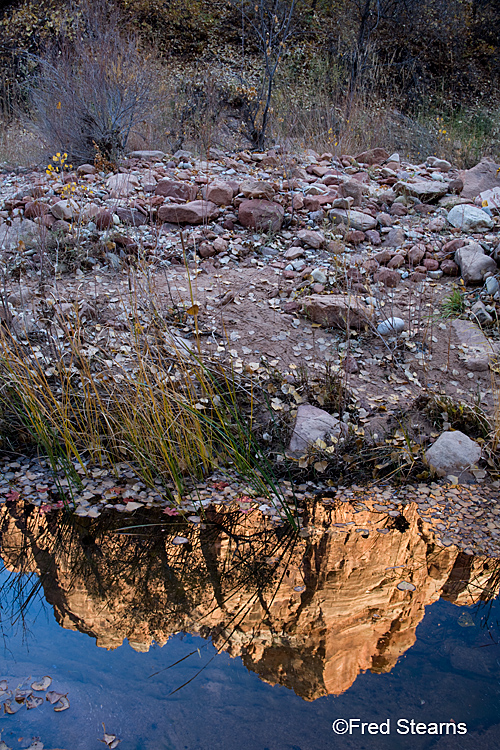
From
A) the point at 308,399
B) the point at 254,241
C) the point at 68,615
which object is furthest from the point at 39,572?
the point at 254,241

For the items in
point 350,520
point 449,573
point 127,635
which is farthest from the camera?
point 350,520

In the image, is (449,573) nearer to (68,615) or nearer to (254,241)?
(68,615)

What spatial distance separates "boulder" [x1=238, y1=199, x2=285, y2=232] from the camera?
14.8 feet

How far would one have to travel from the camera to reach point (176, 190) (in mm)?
4777

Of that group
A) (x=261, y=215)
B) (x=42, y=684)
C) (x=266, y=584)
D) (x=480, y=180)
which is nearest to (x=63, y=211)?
(x=261, y=215)

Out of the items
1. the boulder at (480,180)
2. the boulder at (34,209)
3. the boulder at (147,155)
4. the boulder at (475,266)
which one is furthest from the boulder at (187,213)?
the boulder at (480,180)

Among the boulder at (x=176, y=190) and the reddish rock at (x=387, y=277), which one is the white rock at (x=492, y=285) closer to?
the reddish rock at (x=387, y=277)

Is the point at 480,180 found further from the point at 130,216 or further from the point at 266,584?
the point at 266,584

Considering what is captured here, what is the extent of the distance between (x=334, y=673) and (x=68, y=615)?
1.01 metres

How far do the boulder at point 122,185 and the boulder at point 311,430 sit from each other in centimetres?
285

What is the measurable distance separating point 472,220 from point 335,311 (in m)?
1.80

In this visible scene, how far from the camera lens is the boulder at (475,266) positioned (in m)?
3.84

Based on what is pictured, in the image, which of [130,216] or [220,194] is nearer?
[130,216]

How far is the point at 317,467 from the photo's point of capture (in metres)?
2.74
